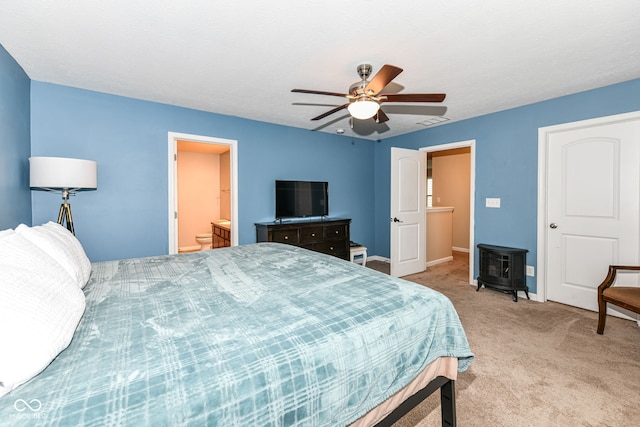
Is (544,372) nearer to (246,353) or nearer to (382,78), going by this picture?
(246,353)

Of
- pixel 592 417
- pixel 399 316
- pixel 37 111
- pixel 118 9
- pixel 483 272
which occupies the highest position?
pixel 118 9

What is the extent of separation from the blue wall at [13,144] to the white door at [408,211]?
4.16 meters

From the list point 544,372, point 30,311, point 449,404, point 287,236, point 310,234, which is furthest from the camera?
point 310,234

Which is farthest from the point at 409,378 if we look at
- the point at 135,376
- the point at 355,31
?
the point at 355,31

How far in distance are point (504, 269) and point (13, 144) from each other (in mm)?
5370

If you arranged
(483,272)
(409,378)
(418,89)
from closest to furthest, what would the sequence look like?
(409,378) → (418,89) → (483,272)

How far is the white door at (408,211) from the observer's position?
4420mm

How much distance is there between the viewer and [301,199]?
4.65m

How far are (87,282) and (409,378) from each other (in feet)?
5.98

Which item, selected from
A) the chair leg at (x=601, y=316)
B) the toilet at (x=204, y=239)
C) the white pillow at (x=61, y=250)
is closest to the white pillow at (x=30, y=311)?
the white pillow at (x=61, y=250)

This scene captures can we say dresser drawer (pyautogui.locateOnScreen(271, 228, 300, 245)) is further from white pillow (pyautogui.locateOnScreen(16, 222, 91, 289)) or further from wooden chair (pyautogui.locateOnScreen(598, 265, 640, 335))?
wooden chair (pyautogui.locateOnScreen(598, 265, 640, 335))

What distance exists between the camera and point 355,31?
80.4 inches

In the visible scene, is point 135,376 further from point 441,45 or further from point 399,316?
point 441,45

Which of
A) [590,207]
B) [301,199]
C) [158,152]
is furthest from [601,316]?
[158,152]
